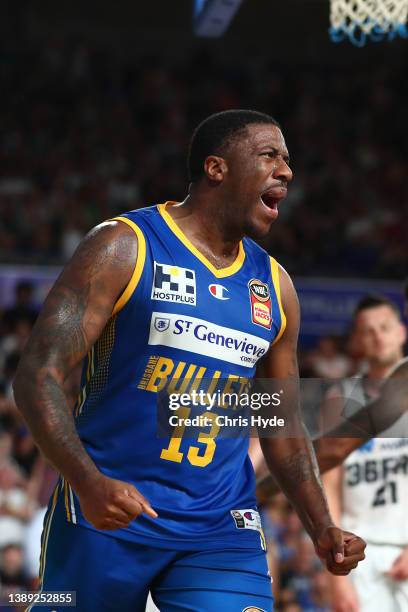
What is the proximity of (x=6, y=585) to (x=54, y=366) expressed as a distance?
5180 mm

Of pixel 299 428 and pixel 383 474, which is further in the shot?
pixel 383 474

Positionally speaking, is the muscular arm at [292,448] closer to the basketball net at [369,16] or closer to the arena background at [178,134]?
the basketball net at [369,16]

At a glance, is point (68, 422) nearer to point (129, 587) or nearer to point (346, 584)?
point (129, 587)

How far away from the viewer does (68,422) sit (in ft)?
10.2

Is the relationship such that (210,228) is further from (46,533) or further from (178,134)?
(178,134)

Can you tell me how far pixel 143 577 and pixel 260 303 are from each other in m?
1.07

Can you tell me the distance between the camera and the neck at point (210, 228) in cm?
381

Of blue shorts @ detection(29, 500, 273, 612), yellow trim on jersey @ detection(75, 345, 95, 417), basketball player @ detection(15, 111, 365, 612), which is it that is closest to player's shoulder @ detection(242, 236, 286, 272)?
basketball player @ detection(15, 111, 365, 612)

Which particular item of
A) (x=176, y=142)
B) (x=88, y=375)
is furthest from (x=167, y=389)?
(x=176, y=142)

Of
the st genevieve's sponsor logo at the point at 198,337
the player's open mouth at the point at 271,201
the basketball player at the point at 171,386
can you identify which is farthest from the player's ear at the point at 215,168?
the st genevieve's sponsor logo at the point at 198,337

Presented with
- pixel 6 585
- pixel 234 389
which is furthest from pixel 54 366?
pixel 6 585

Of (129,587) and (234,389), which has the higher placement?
(234,389)

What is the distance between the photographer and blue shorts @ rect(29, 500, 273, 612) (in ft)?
11.1

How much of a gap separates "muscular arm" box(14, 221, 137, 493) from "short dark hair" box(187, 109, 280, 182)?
55 cm
